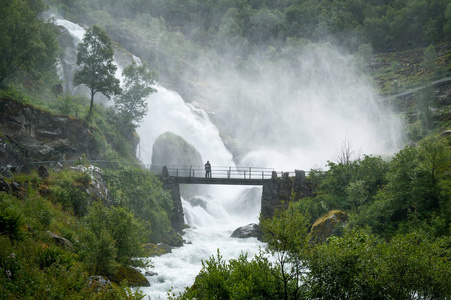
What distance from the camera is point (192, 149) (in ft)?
188

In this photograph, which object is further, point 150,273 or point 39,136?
point 39,136

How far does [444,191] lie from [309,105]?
7613 cm

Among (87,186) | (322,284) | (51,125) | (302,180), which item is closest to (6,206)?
(87,186)

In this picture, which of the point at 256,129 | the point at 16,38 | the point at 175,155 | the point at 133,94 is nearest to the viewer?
the point at 16,38

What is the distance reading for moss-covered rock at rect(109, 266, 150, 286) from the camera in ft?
55.9

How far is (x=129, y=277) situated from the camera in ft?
59.7

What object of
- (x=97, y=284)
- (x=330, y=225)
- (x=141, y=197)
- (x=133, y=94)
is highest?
(x=133, y=94)

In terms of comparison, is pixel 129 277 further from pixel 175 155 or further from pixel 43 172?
pixel 175 155

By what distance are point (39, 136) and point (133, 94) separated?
2160 cm

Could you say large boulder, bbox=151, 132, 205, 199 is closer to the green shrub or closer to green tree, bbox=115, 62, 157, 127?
green tree, bbox=115, 62, 157, 127

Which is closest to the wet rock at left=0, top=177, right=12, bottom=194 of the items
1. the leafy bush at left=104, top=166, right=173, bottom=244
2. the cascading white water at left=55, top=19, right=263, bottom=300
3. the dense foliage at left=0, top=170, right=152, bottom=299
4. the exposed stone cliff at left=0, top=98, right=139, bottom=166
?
the dense foliage at left=0, top=170, right=152, bottom=299

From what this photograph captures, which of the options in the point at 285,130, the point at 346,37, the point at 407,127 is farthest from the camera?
the point at 346,37

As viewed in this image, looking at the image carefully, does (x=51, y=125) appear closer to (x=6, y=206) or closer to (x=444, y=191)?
(x=6, y=206)

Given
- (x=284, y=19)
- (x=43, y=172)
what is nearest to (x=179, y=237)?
(x=43, y=172)
